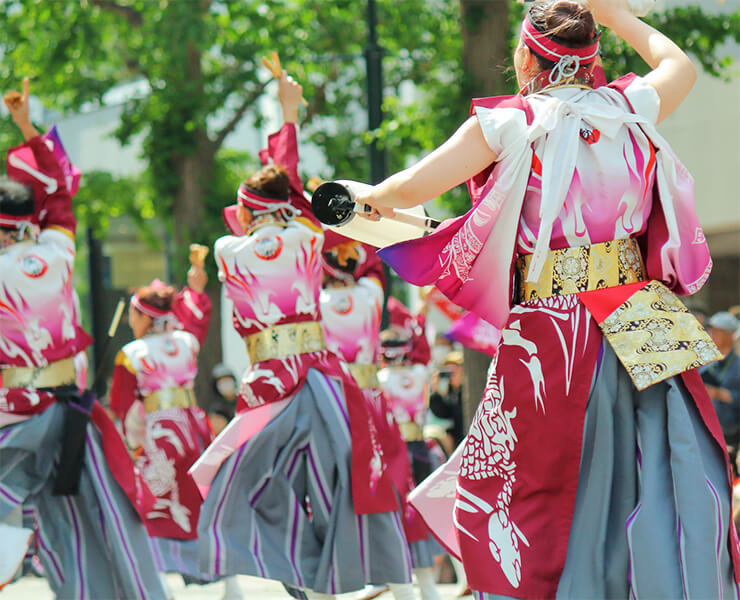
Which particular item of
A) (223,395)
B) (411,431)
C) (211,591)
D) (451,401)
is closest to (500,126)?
(411,431)

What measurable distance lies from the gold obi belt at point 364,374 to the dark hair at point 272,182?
4.67ft

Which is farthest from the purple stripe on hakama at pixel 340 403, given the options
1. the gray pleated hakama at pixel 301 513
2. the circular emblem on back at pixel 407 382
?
the circular emblem on back at pixel 407 382

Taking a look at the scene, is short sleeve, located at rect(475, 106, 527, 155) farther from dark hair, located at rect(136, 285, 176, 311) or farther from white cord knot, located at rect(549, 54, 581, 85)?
dark hair, located at rect(136, 285, 176, 311)

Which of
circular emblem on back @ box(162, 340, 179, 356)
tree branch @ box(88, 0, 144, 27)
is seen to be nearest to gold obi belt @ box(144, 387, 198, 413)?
circular emblem on back @ box(162, 340, 179, 356)

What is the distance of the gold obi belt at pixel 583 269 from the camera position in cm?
326

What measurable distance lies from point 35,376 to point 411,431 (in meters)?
3.24

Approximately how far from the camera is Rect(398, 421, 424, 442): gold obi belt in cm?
815

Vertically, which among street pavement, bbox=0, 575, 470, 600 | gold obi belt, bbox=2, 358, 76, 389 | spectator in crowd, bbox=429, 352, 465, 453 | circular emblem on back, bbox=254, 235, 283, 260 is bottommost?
street pavement, bbox=0, 575, 470, 600

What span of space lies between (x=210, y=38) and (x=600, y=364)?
9.45 meters

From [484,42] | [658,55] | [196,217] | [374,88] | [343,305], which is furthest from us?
[196,217]

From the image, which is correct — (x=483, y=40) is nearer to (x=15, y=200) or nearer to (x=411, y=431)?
(x=411, y=431)

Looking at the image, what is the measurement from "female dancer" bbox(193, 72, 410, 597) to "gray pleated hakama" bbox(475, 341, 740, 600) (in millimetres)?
2140

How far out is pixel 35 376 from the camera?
5520 mm

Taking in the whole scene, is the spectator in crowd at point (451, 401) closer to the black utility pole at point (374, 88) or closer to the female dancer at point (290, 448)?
the black utility pole at point (374, 88)
